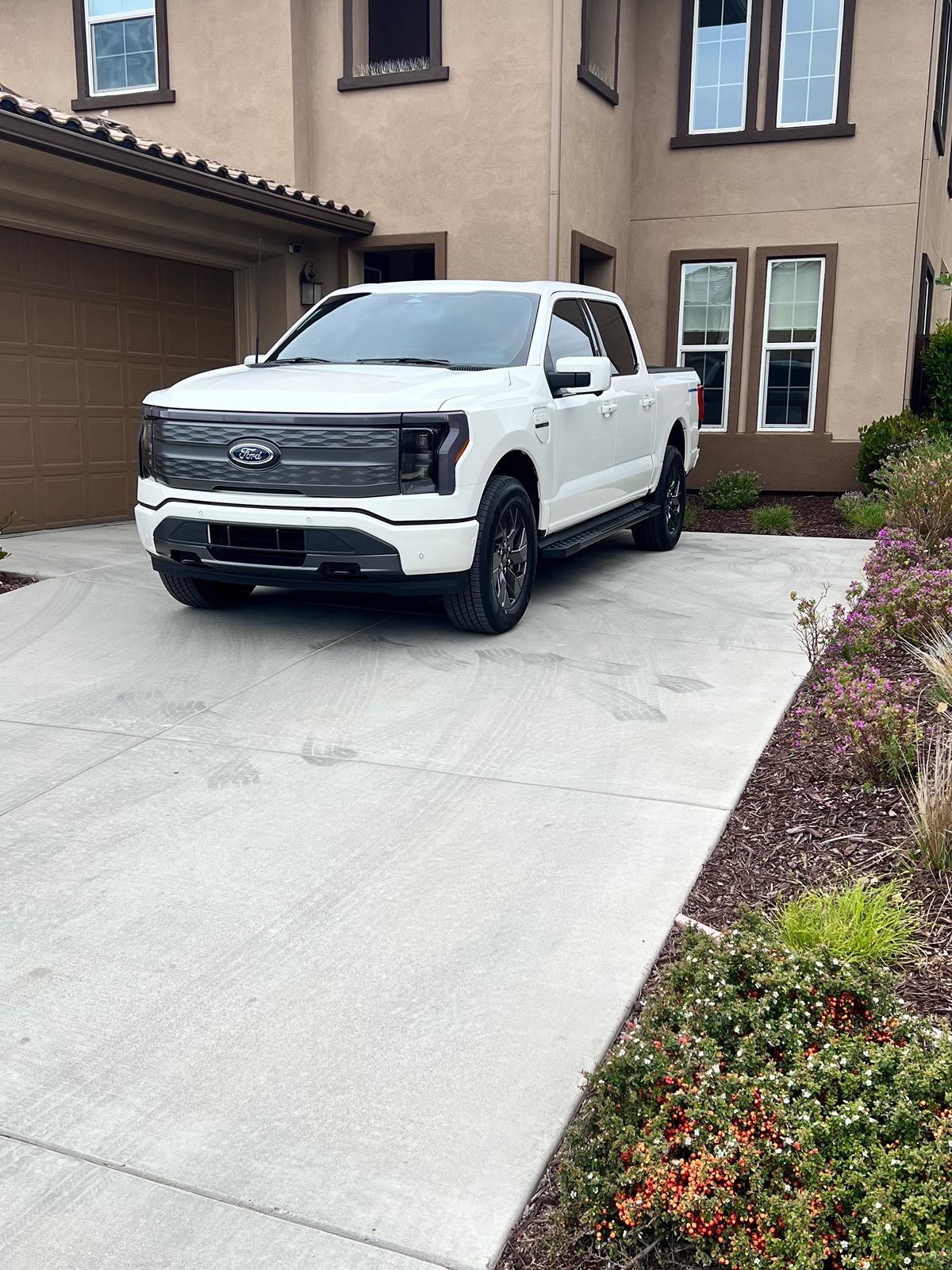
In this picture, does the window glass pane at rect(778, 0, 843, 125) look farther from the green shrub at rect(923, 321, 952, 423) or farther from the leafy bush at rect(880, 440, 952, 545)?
the leafy bush at rect(880, 440, 952, 545)

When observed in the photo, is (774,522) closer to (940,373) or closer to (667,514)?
(667,514)

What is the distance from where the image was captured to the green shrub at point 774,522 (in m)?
12.4

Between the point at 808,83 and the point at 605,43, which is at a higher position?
the point at 605,43

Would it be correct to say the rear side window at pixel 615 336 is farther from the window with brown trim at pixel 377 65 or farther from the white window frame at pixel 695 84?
the white window frame at pixel 695 84

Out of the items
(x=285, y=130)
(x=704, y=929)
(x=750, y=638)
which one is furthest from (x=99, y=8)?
(x=704, y=929)

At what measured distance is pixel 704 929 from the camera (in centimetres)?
374

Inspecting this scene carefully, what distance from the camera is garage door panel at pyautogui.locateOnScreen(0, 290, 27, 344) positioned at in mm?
10773

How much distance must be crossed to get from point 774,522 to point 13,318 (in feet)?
24.4

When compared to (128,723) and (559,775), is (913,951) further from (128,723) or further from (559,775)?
(128,723)

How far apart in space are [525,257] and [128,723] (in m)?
8.78

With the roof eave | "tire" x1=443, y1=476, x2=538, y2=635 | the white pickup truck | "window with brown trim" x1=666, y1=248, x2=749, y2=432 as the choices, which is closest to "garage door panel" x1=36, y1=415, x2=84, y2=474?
the roof eave

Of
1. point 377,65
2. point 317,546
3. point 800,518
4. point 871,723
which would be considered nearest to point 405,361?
point 317,546

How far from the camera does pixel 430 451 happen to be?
6.55 metres

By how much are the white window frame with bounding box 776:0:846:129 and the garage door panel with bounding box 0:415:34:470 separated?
9.20m
